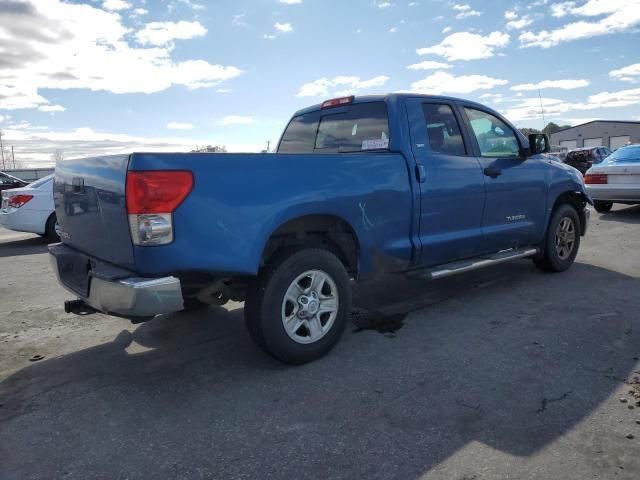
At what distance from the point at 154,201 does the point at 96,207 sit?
0.66 metres

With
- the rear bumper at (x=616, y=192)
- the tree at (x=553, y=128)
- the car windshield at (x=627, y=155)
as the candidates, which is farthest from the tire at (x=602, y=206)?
the tree at (x=553, y=128)

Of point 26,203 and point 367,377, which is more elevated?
point 26,203

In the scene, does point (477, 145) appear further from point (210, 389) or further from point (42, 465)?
point (42, 465)

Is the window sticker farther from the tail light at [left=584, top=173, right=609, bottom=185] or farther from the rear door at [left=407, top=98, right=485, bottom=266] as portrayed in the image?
the tail light at [left=584, top=173, right=609, bottom=185]

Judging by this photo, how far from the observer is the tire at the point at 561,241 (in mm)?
5957

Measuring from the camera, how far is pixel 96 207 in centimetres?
330

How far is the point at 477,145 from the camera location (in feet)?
16.2

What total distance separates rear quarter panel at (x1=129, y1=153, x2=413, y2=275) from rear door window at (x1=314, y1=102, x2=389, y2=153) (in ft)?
1.45

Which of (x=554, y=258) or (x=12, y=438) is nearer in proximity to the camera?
(x=12, y=438)

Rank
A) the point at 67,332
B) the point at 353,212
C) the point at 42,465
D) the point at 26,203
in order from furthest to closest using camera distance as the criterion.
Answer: the point at 26,203, the point at 67,332, the point at 353,212, the point at 42,465

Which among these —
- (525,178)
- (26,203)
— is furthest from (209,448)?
(26,203)

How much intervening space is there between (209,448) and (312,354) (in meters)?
1.17

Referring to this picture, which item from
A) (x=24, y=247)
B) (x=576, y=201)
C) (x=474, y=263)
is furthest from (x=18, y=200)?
(x=576, y=201)

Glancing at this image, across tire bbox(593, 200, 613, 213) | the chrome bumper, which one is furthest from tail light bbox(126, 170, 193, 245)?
tire bbox(593, 200, 613, 213)
